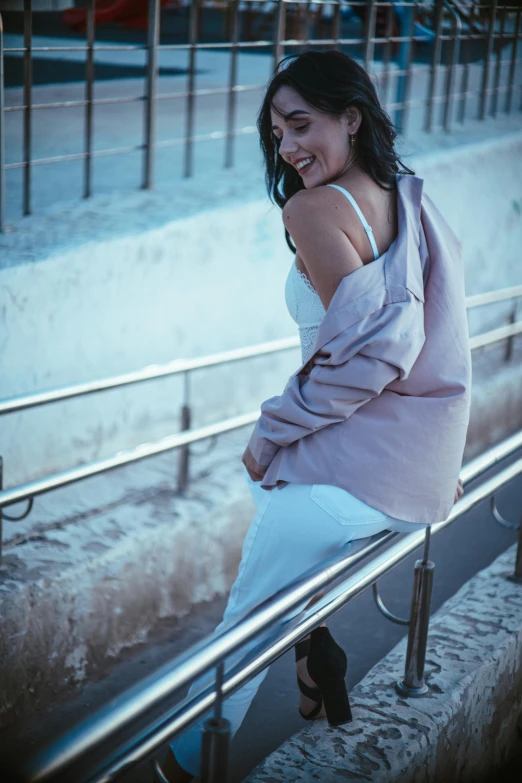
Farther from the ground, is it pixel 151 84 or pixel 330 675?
pixel 151 84

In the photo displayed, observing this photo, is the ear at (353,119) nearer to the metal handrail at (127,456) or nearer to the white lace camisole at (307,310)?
the white lace camisole at (307,310)

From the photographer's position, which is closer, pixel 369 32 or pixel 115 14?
pixel 369 32

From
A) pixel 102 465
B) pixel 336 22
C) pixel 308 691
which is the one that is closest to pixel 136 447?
pixel 102 465

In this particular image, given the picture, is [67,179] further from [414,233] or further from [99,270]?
[414,233]

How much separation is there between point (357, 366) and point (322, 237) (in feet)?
0.81

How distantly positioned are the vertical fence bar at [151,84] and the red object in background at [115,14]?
8192 millimetres

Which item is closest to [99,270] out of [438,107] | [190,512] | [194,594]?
[190,512]

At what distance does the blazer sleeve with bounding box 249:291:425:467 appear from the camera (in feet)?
5.72

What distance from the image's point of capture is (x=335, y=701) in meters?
2.12

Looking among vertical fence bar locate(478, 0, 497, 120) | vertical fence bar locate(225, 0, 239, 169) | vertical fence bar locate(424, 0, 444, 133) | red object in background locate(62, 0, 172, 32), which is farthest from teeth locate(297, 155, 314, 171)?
red object in background locate(62, 0, 172, 32)

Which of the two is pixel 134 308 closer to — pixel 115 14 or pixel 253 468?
pixel 253 468

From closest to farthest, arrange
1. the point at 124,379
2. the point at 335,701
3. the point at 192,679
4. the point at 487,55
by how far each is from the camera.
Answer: the point at 192,679 < the point at 335,701 < the point at 124,379 < the point at 487,55

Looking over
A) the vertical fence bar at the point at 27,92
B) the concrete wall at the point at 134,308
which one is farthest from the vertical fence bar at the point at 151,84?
the vertical fence bar at the point at 27,92

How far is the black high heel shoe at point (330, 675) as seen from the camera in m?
2.12
